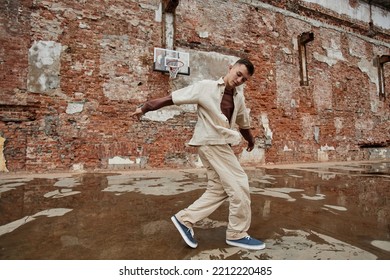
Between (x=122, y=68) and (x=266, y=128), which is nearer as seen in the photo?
(x=122, y=68)

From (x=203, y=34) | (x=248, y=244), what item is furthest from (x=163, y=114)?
(x=248, y=244)

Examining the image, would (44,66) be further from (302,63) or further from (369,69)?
(369,69)

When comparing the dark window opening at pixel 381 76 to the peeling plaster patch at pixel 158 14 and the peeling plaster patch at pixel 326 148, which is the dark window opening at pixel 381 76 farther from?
the peeling plaster patch at pixel 158 14

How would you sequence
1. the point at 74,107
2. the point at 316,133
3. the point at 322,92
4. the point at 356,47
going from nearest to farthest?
1. the point at 74,107
2. the point at 316,133
3. the point at 322,92
4. the point at 356,47

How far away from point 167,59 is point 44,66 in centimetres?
273

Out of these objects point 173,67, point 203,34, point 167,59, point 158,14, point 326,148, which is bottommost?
point 326,148

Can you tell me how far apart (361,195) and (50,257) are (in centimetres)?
357

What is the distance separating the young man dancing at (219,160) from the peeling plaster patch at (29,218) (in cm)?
138

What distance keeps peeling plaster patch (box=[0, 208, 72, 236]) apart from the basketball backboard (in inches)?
180

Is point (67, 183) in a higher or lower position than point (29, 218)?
higher

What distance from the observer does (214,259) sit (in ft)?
5.59

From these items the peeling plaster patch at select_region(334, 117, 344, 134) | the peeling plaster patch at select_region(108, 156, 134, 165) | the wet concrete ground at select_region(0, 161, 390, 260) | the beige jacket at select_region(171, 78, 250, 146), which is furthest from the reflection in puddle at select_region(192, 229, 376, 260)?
the peeling plaster patch at select_region(334, 117, 344, 134)

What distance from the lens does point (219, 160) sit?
1.93m

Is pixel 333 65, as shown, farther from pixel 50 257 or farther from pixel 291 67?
pixel 50 257
